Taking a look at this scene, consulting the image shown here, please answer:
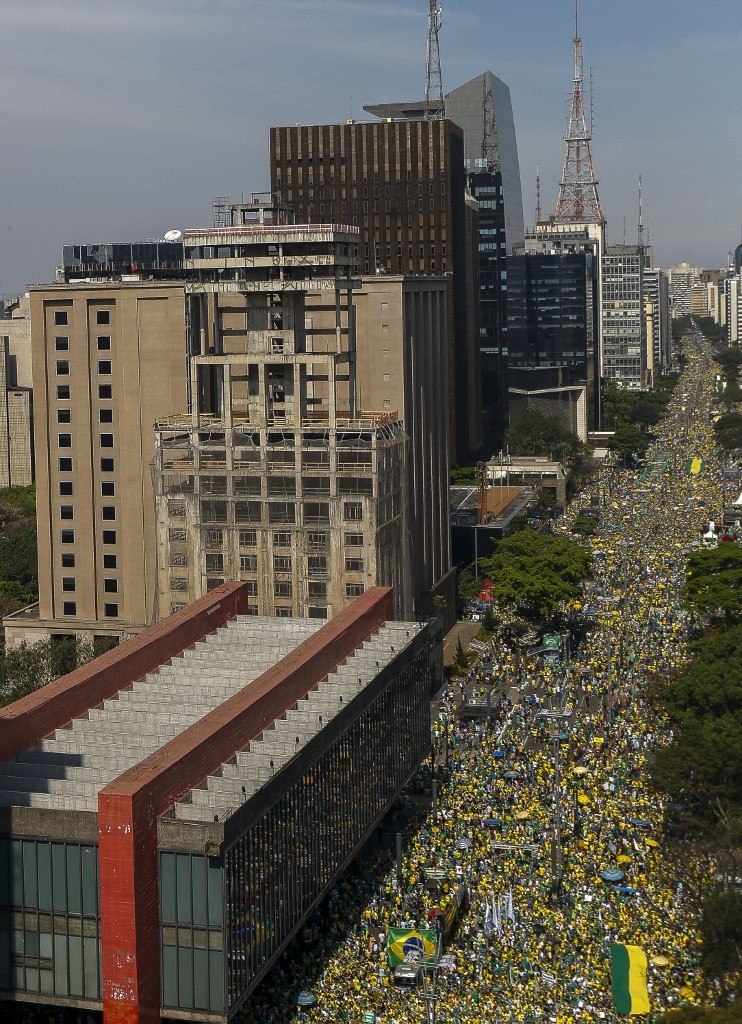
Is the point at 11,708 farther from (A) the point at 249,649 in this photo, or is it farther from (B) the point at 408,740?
(B) the point at 408,740

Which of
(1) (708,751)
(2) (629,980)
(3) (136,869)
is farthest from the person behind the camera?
(1) (708,751)

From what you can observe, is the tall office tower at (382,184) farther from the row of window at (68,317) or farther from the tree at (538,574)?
the row of window at (68,317)

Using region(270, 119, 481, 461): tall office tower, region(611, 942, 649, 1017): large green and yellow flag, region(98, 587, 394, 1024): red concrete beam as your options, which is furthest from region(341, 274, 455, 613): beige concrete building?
region(270, 119, 481, 461): tall office tower

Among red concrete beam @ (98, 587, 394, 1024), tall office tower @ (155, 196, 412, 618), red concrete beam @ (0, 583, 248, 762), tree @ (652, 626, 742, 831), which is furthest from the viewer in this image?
tall office tower @ (155, 196, 412, 618)

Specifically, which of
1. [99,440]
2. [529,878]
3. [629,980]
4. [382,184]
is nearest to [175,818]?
[629,980]

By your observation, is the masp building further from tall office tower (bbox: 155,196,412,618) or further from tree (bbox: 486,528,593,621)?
tree (bbox: 486,528,593,621)

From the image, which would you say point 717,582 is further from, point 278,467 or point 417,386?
point 278,467

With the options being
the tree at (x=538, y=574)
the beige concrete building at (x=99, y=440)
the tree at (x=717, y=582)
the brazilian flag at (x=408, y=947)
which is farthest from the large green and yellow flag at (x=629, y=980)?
the tree at (x=538, y=574)
